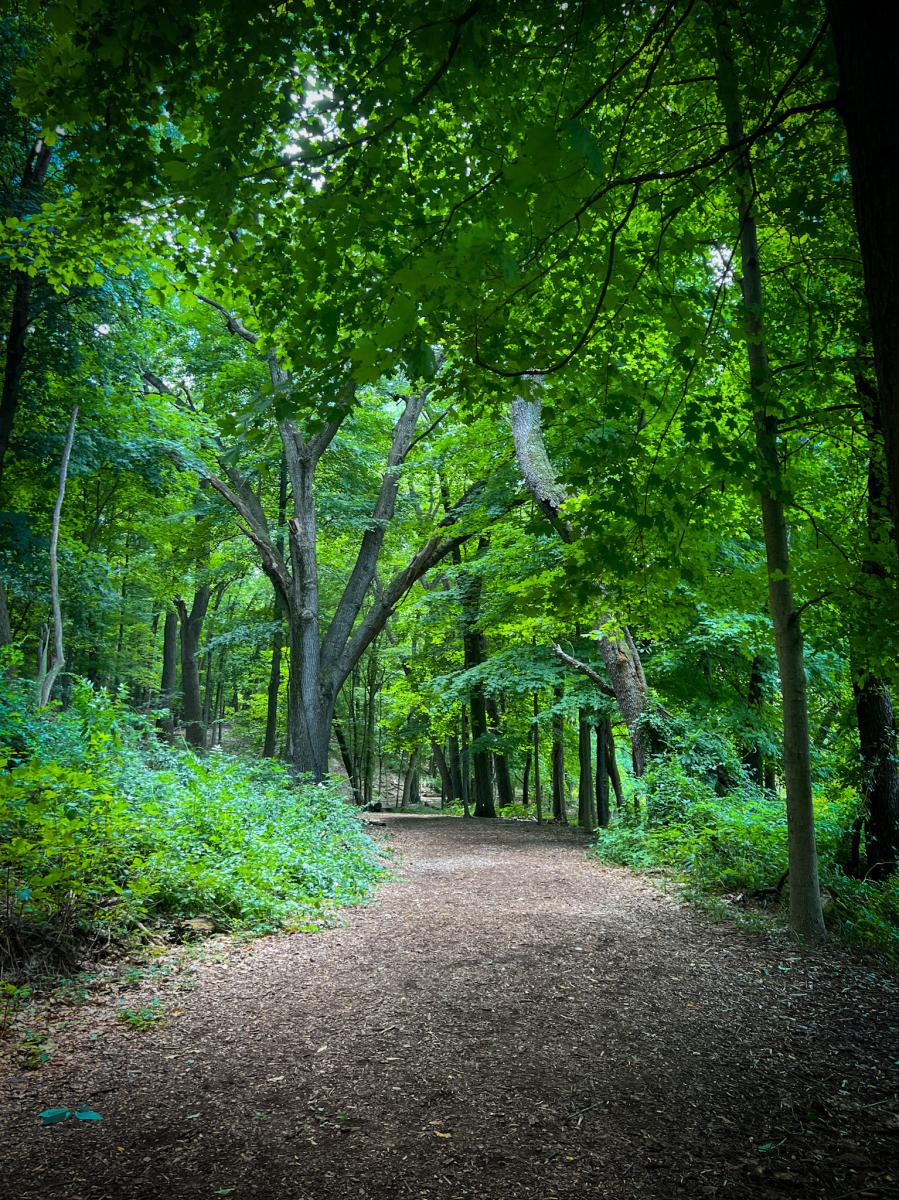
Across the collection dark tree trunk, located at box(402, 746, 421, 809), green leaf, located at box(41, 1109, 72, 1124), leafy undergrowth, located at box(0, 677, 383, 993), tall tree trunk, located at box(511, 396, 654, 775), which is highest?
tall tree trunk, located at box(511, 396, 654, 775)

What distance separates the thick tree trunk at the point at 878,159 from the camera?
1942 millimetres

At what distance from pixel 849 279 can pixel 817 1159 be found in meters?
6.12

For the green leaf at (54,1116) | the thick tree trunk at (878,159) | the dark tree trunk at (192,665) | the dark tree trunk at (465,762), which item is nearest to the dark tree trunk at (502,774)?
the dark tree trunk at (465,762)

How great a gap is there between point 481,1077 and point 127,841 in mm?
3181

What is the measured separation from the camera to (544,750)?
83.5 ft

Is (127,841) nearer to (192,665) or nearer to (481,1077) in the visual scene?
(481,1077)

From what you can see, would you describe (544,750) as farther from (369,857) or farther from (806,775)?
(806,775)

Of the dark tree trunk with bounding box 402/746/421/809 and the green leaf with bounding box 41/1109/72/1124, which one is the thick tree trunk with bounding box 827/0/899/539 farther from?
the dark tree trunk with bounding box 402/746/421/809

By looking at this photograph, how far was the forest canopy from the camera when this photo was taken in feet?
9.61

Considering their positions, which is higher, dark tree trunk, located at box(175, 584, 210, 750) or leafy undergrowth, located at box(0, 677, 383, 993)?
dark tree trunk, located at box(175, 584, 210, 750)

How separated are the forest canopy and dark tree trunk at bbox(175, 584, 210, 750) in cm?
671

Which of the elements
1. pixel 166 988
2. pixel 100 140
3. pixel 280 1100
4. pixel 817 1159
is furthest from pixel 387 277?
pixel 166 988

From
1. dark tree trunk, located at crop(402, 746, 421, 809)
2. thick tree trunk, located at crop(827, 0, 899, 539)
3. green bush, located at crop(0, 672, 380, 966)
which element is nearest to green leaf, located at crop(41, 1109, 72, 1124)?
green bush, located at crop(0, 672, 380, 966)

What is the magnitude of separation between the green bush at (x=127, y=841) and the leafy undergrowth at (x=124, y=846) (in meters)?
0.01
